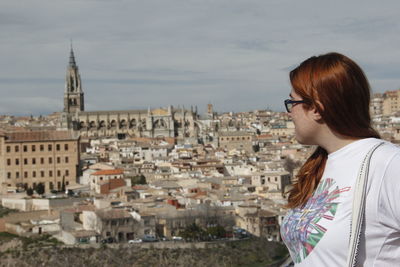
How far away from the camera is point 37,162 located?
30.0 m

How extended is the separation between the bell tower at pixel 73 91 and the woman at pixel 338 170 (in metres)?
66.1

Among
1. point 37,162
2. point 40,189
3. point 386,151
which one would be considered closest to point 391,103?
point 37,162

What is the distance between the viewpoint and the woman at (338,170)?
4.16 feet

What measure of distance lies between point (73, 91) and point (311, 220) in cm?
6703

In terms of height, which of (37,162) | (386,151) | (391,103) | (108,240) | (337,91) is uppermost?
(391,103)

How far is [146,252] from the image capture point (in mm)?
18500

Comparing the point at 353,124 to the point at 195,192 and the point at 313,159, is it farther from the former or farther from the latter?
the point at 195,192

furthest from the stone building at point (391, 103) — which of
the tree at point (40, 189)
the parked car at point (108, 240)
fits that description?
the parked car at point (108, 240)

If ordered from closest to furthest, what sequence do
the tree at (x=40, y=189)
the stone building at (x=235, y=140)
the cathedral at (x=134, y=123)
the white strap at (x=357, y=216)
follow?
the white strap at (x=357, y=216) → the tree at (x=40, y=189) → the stone building at (x=235, y=140) → the cathedral at (x=134, y=123)

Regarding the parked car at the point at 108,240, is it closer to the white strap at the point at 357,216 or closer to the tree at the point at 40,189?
the tree at the point at 40,189

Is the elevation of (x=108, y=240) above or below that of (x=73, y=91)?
below

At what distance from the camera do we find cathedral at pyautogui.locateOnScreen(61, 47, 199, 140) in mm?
59938

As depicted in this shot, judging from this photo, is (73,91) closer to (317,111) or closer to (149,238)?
(149,238)

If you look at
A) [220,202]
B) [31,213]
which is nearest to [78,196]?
[31,213]
